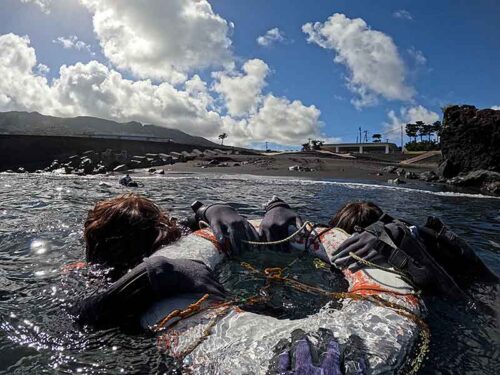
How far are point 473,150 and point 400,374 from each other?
83.3 ft

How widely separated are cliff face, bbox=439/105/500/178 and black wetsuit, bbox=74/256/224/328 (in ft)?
80.5

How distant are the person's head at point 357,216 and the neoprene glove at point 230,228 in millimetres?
1074

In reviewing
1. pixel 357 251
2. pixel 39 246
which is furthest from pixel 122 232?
pixel 39 246

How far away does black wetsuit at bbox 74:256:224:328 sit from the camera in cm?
260

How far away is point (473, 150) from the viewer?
23891 millimetres

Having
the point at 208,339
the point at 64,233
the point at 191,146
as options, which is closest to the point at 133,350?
the point at 208,339

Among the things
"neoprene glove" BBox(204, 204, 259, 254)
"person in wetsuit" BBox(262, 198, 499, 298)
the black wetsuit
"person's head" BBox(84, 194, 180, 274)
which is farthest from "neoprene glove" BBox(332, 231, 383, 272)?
"person's head" BBox(84, 194, 180, 274)

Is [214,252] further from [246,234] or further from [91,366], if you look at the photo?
[91,366]

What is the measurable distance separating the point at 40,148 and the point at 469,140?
39857 millimetres

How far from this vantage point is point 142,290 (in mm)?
2604

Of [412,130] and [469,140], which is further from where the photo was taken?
[412,130]

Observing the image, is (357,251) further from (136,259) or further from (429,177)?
(429,177)

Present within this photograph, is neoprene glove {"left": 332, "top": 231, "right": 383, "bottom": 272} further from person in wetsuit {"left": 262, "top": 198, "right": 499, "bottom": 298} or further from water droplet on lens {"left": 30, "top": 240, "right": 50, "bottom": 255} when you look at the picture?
water droplet on lens {"left": 30, "top": 240, "right": 50, "bottom": 255}

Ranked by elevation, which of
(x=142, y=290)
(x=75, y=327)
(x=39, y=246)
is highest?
(x=142, y=290)
